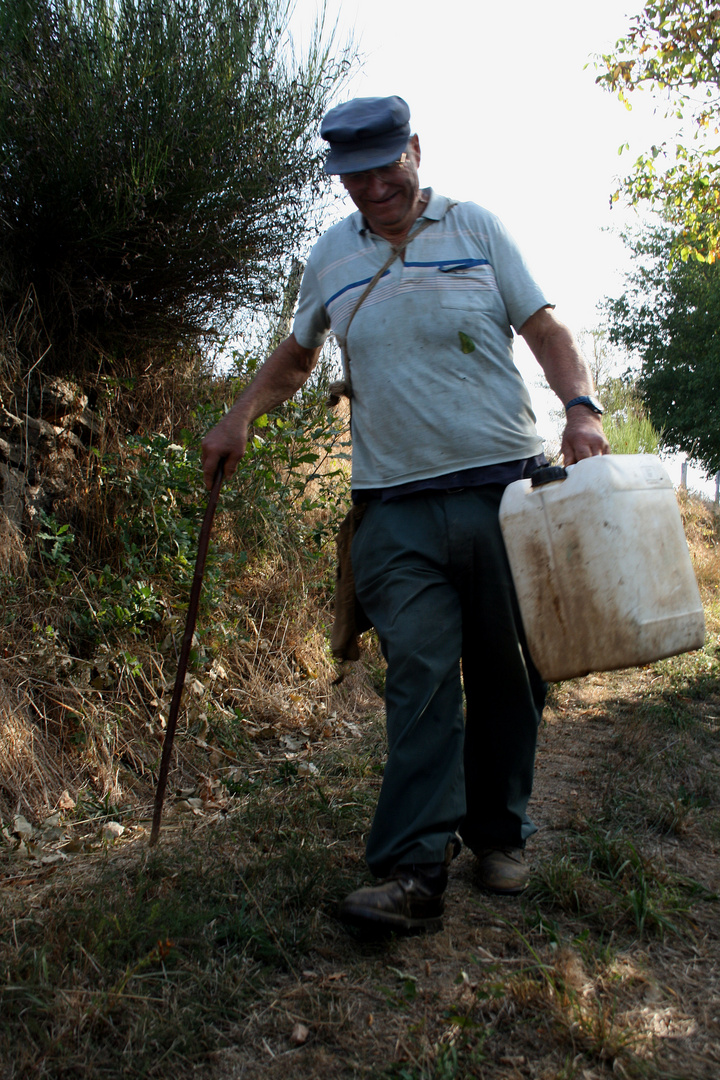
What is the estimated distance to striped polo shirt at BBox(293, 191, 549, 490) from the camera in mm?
2410

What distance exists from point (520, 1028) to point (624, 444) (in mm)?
12586

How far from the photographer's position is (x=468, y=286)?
8.03 feet

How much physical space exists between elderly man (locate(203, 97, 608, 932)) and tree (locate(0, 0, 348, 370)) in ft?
5.56

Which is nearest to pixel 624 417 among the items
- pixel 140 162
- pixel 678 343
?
pixel 678 343

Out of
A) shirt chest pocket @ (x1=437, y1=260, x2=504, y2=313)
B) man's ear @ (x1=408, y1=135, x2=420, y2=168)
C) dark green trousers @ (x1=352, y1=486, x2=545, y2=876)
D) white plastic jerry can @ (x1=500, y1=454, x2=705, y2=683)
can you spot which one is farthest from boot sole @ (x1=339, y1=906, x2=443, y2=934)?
man's ear @ (x1=408, y1=135, x2=420, y2=168)

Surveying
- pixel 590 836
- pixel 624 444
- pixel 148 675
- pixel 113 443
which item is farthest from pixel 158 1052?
pixel 624 444

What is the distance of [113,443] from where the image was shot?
432cm

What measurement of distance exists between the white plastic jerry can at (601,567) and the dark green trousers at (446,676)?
0.69ft

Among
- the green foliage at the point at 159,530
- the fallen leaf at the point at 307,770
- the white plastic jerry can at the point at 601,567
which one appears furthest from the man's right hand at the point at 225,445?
the fallen leaf at the point at 307,770

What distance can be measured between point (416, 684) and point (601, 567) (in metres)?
0.58

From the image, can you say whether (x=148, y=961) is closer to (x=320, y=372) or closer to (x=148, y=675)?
(x=148, y=675)

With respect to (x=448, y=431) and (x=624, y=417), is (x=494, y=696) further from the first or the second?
(x=624, y=417)

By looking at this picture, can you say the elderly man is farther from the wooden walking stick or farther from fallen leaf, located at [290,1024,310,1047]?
fallen leaf, located at [290,1024,310,1047]

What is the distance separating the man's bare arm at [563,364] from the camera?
2.34 metres
